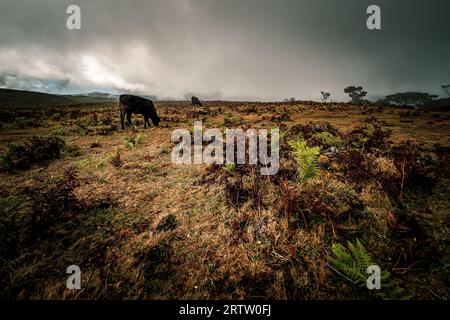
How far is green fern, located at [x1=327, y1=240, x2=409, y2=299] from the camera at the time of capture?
1.97m

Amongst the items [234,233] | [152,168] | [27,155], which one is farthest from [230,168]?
[27,155]

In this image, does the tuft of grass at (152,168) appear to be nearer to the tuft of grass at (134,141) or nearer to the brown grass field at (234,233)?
the brown grass field at (234,233)

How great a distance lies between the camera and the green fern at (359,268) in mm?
1970

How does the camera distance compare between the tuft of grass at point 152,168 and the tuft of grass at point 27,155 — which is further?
the tuft of grass at point 27,155

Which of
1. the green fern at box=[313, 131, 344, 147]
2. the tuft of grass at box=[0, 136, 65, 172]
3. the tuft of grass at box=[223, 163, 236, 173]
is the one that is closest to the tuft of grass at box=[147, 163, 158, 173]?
the tuft of grass at box=[223, 163, 236, 173]

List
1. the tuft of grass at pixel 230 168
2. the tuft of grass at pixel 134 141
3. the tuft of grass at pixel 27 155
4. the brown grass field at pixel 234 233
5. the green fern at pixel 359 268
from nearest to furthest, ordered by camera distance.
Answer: the green fern at pixel 359 268 < the brown grass field at pixel 234 233 < the tuft of grass at pixel 230 168 < the tuft of grass at pixel 27 155 < the tuft of grass at pixel 134 141

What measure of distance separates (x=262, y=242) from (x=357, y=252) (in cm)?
110

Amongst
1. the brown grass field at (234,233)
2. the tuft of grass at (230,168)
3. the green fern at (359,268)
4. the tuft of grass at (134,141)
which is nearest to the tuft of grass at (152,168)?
the brown grass field at (234,233)

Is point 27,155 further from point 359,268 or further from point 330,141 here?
point 330,141

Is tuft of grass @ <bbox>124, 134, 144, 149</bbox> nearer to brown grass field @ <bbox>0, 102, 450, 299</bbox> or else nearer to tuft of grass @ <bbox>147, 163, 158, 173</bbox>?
tuft of grass @ <bbox>147, 163, 158, 173</bbox>

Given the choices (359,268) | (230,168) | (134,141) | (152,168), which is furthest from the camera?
(134,141)

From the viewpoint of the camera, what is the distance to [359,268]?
2137 millimetres
